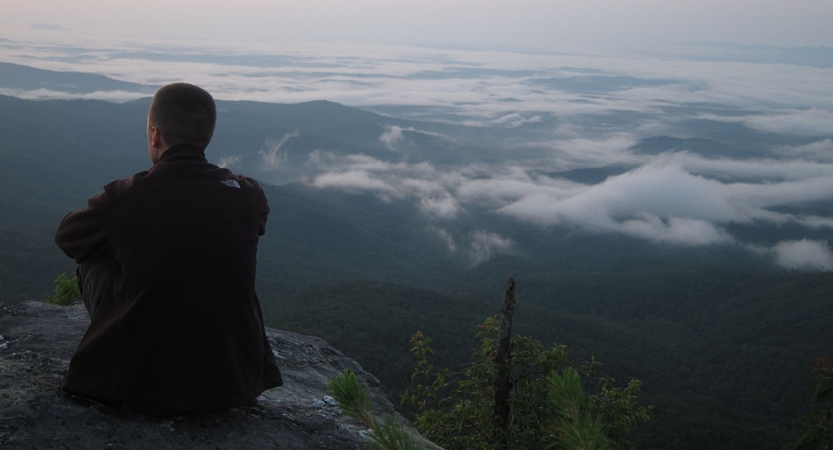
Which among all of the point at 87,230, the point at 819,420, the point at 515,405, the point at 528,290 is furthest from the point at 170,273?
the point at 528,290

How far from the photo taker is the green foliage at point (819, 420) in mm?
9453

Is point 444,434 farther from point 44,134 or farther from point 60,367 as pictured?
point 44,134

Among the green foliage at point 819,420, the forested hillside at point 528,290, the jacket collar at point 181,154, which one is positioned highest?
the jacket collar at point 181,154

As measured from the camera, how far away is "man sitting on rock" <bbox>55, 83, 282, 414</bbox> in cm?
359

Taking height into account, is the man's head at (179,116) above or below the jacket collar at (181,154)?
above

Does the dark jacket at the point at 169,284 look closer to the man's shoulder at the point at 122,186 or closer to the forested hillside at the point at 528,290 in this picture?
the man's shoulder at the point at 122,186

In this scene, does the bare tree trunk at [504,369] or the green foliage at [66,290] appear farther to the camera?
the green foliage at [66,290]

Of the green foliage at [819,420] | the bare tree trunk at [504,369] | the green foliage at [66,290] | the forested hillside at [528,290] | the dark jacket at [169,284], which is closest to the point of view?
the dark jacket at [169,284]

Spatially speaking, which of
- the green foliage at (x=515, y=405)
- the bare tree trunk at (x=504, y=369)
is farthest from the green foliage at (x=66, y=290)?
the bare tree trunk at (x=504, y=369)

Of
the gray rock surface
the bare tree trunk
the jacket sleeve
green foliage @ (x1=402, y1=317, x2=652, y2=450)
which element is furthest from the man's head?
green foliage @ (x1=402, y1=317, x2=652, y2=450)

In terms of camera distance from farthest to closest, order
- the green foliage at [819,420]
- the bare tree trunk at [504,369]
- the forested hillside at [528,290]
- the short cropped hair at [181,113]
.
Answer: the forested hillside at [528,290], the green foliage at [819,420], the bare tree trunk at [504,369], the short cropped hair at [181,113]

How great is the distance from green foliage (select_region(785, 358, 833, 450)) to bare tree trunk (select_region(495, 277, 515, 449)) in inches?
196

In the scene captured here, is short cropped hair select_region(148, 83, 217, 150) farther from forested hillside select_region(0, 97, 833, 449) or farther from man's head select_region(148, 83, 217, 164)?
forested hillside select_region(0, 97, 833, 449)

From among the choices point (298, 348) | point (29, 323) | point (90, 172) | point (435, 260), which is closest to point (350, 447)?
point (298, 348)
